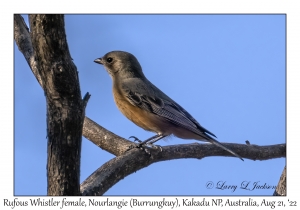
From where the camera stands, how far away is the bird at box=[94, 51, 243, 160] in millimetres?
7641

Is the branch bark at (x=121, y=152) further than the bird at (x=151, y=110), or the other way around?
the bird at (x=151, y=110)

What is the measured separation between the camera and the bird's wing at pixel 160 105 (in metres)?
7.80

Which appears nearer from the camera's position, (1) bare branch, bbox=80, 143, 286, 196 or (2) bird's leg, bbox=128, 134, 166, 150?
(1) bare branch, bbox=80, 143, 286, 196

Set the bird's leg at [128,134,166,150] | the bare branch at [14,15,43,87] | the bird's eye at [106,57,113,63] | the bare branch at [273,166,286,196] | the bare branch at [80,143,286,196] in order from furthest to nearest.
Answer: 1. the bird's eye at [106,57,113,63]
2. the bare branch at [14,15,43,87]
3. the bird's leg at [128,134,166,150]
4. the bare branch at [273,166,286,196]
5. the bare branch at [80,143,286,196]

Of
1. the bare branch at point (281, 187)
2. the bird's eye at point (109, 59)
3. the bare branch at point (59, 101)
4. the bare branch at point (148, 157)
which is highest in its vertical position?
the bird's eye at point (109, 59)

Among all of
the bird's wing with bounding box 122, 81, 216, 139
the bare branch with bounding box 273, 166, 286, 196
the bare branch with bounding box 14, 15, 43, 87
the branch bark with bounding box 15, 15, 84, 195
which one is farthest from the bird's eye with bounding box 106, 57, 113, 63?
the branch bark with bounding box 15, 15, 84, 195

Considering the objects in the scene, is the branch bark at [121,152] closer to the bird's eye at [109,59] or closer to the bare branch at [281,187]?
the bird's eye at [109,59]

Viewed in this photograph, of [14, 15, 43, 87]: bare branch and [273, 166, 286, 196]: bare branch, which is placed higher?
[14, 15, 43, 87]: bare branch

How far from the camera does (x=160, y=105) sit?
8.09 meters

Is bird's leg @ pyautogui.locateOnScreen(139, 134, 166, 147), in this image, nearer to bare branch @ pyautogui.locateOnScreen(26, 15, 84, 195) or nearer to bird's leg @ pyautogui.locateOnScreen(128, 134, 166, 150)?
bird's leg @ pyautogui.locateOnScreen(128, 134, 166, 150)

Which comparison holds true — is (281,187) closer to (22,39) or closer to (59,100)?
(59,100)

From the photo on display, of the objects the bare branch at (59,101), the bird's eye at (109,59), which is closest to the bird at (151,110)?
the bird's eye at (109,59)
